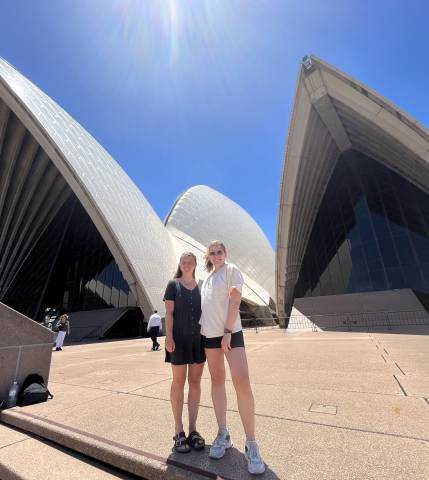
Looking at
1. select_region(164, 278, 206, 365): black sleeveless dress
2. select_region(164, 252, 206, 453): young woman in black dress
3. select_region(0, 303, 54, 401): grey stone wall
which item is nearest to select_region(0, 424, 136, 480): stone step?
select_region(164, 252, 206, 453): young woman in black dress

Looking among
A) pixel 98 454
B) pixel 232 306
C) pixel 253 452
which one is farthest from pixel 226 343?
pixel 98 454

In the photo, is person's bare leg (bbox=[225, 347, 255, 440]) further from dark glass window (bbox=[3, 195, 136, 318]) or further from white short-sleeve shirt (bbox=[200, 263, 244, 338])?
dark glass window (bbox=[3, 195, 136, 318])

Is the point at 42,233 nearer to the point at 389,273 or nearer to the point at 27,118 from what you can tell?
the point at 27,118

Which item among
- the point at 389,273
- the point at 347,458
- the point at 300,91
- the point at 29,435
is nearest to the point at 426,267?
the point at 389,273

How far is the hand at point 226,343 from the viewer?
2.07 metres

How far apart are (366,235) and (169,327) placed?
19.3 meters

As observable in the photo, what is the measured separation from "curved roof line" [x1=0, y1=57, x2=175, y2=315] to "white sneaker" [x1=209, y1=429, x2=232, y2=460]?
17.9 metres

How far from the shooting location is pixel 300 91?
53.2 ft

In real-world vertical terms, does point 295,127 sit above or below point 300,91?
below

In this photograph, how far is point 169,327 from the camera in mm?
2344

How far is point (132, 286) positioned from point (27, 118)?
12.4m

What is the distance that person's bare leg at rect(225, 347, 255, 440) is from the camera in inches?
76.7

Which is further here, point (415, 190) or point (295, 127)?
point (415, 190)

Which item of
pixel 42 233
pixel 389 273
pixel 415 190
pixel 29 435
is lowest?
pixel 29 435
